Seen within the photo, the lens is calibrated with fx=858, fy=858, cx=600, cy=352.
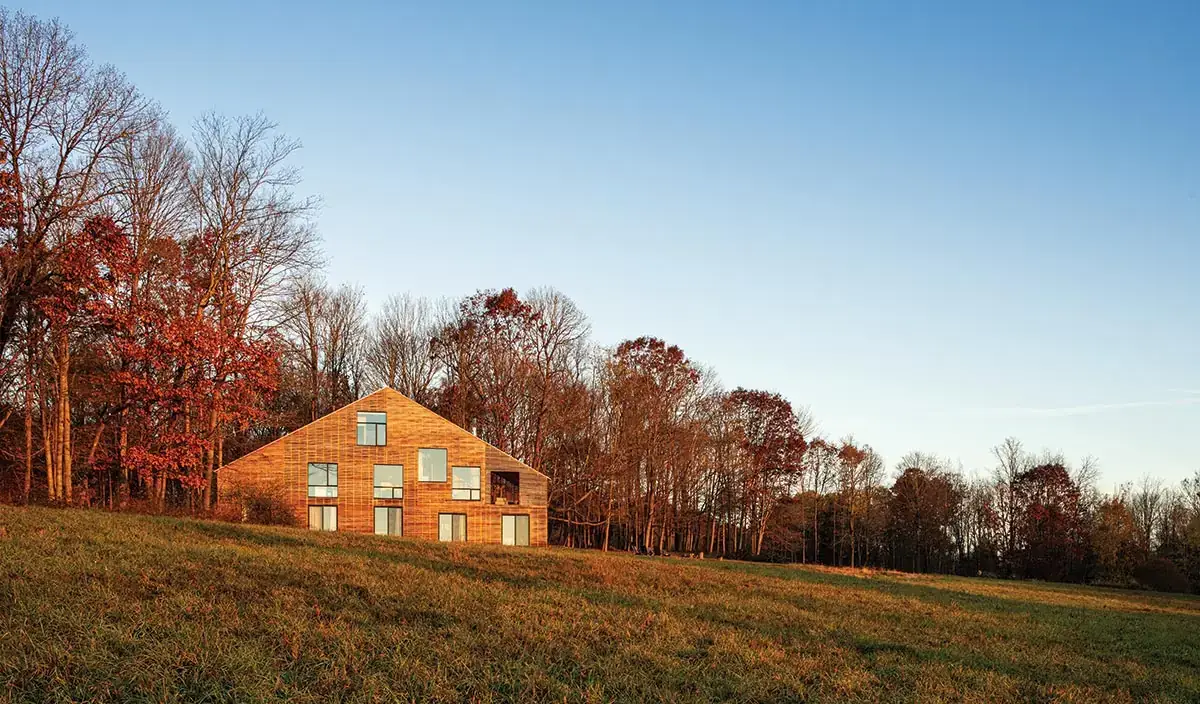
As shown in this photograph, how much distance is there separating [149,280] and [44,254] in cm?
485

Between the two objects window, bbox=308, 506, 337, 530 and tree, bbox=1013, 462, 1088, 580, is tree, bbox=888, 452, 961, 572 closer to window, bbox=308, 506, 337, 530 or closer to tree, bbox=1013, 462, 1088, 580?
tree, bbox=1013, 462, 1088, 580

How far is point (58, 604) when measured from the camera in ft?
29.2

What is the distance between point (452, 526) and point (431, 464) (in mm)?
3400

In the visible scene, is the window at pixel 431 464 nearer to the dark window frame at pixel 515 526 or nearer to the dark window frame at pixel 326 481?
the dark window frame at pixel 515 526

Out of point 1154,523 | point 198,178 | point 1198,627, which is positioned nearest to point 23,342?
point 198,178

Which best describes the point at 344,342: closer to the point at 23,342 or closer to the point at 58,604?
the point at 23,342

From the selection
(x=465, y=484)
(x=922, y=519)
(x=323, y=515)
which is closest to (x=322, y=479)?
(x=323, y=515)

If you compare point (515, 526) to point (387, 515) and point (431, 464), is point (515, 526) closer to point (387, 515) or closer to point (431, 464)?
point (431, 464)

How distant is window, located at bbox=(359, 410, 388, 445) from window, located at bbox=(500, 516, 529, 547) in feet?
25.1

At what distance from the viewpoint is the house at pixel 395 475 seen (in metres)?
42.8

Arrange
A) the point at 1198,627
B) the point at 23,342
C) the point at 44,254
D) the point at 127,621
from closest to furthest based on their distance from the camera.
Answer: the point at 127,621 < the point at 1198,627 < the point at 44,254 < the point at 23,342

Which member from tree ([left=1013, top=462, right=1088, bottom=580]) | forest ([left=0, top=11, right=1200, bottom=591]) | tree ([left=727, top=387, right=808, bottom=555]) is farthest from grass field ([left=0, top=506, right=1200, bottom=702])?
tree ([left=1013, top=462, right=1088, bottom=580])

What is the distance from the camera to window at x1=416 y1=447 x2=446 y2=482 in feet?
146

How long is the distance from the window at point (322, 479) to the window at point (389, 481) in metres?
2.15
